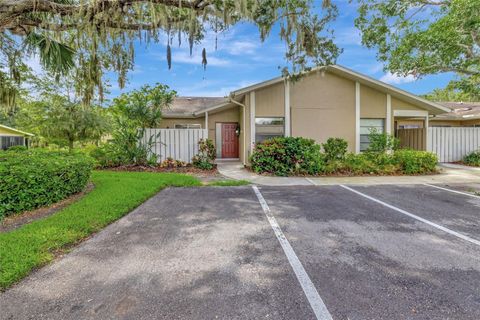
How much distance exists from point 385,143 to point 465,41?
5.37 meters

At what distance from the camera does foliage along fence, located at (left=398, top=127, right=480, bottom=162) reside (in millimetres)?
12992

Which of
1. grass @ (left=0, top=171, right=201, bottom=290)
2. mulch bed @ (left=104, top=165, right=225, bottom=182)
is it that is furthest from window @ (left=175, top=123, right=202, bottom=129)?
grass @ (left=0, top=171, right=201, bottom=290)

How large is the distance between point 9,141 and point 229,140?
57.3ft

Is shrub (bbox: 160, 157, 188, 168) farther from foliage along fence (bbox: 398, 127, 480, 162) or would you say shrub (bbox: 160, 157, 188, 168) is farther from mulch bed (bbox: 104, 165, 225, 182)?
foliage along fence (bbox: 398, 127, 480, 162)

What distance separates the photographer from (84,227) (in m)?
3.91

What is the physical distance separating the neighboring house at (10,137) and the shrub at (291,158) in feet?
65.0

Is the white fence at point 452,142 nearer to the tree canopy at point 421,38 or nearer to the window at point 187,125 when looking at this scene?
the tree canopy at point 421,38

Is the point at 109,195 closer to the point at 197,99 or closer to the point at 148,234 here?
the point at 148,234

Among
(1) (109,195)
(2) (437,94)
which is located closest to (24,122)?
(1) (109,195)

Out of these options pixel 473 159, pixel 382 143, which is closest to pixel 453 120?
pixel 473 159

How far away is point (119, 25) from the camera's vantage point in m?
5.49

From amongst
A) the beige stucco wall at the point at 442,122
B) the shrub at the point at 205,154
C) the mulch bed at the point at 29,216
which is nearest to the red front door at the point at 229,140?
the shrub at the point at 205,154

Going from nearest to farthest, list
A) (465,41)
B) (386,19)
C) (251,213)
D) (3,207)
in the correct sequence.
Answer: (3,207) → (251,213) → (465,41) → (386,19)

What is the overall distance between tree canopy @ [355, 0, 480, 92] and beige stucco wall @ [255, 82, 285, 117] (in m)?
4.84
